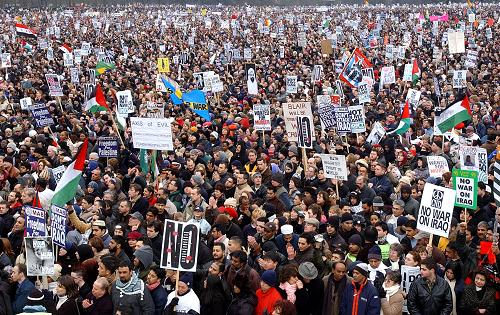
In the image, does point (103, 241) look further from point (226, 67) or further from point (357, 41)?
point (357, 41)

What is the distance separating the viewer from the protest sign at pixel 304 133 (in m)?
14.8

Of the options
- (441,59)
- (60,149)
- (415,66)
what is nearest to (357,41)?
(441,59)

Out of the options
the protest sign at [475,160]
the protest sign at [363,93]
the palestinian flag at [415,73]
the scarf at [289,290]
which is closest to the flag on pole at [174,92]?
the protest sign at [363,93]

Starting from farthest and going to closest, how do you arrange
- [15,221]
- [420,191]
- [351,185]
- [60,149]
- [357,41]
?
[357,41] → [60,149] → [351,185] → [420,191] → [15,221]

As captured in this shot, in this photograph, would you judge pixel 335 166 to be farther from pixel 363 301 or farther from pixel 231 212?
pixel 363 301

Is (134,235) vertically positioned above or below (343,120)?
above

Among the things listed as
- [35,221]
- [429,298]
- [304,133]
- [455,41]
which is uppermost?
[35,221]

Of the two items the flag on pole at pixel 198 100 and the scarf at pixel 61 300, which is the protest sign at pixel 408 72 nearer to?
the flag on pole at pixel 198 100

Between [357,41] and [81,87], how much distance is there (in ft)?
69.4

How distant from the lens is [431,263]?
8133 millimetres

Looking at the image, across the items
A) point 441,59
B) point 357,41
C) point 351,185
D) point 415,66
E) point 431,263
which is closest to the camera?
point 431,263

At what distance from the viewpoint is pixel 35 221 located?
9.57 metres

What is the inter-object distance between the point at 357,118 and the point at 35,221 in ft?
29.4

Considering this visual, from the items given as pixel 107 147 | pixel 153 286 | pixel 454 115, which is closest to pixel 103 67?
pixel 107 147
